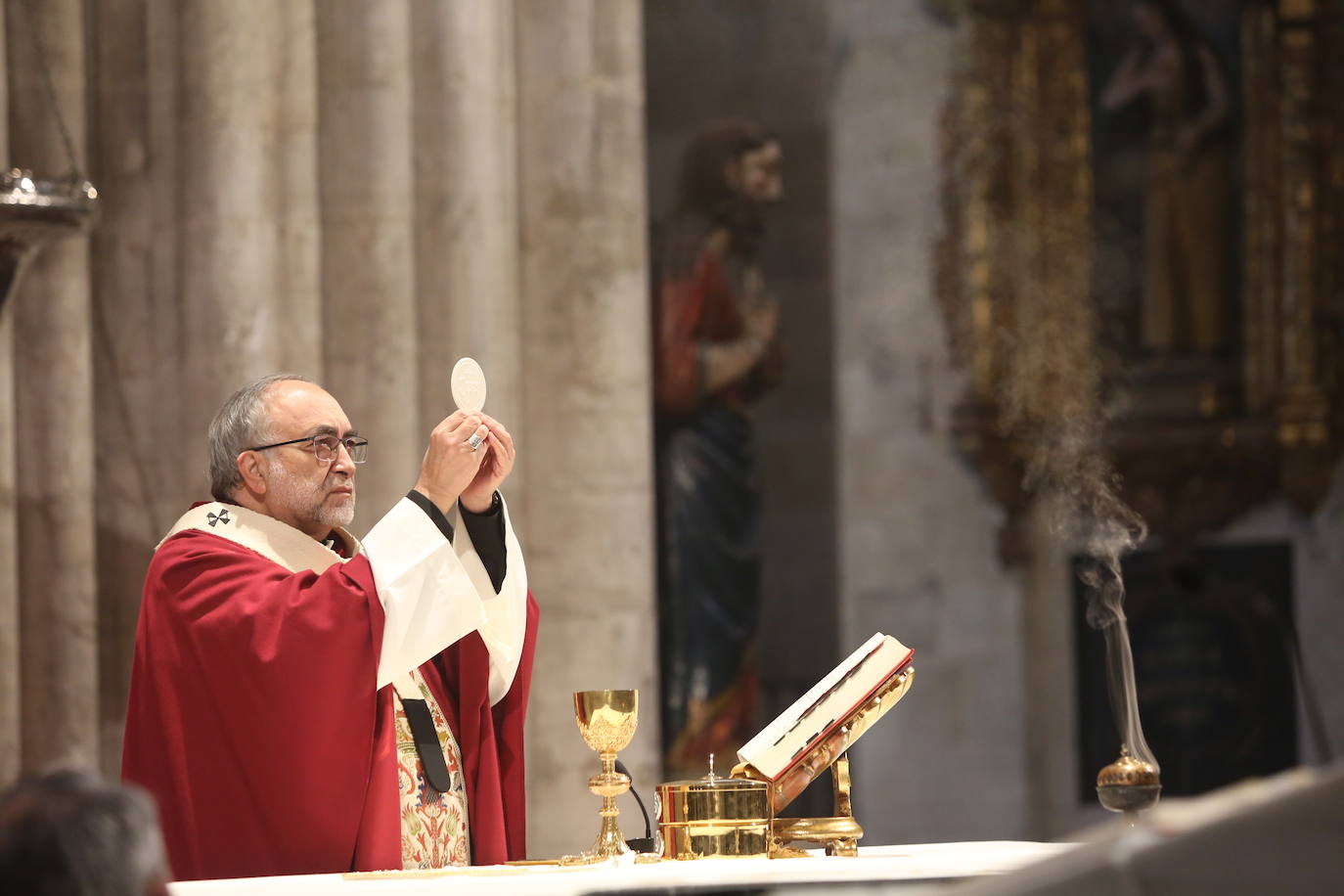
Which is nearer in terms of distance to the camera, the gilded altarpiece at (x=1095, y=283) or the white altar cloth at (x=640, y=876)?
the white altar cloth at (x=640, y=876)

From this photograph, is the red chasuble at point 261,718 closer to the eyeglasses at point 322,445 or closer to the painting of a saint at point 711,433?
the eyeglasses at point 322,445

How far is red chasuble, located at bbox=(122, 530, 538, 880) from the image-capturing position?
338 centimetres

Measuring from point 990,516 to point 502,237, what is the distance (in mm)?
3467

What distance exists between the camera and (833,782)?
3.11 m

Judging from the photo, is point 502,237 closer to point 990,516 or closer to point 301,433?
point 301,433

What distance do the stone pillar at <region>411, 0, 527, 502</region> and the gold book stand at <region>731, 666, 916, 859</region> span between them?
2.94 metres

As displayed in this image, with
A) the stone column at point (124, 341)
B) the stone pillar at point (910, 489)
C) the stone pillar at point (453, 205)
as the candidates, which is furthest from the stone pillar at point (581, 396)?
the stone pillar at point (910, 489)

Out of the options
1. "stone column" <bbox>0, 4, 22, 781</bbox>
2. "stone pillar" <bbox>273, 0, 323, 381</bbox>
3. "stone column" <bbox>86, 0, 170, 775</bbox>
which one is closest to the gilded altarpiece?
"stone pillar" <bbox>273, 0, 323, 381</bbox>

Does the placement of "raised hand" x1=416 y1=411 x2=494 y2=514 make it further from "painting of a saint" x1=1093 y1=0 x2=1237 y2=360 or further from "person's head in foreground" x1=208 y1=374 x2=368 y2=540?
"painting of a saint" x1=1093 y1=0 x2=1237 y2=360

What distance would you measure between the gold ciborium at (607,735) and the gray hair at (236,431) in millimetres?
1058

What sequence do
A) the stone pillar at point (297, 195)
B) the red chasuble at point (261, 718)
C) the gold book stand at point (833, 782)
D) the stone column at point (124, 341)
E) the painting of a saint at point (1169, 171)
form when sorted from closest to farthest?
the gold book stand at point (833, 782), the red chasuble at point (261, 718), the stone column at point (124, 341), the stone pillar at point (297, 195), the painting of a saint at point (1169, 171)

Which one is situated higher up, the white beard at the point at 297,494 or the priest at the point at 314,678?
the white beard at the point at 297,494

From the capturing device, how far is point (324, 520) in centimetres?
386

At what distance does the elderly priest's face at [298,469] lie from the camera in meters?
3.83
